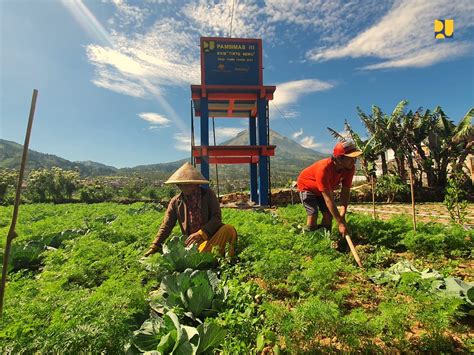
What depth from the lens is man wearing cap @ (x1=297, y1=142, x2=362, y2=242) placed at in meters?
4.09

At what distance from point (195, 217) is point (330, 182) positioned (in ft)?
6.61

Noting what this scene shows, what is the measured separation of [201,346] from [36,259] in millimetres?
4319

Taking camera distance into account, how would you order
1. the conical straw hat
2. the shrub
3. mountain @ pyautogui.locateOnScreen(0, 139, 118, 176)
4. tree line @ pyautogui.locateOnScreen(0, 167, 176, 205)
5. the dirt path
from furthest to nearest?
1. mountain @ pyautogui.locateOnScreen(0, 139, 118, 176)
2. tree line @ pyautogui.locateOnScreen(0, 167, 176, 205)
3. the shrub
4. the dirt path
5. the conical straw hat

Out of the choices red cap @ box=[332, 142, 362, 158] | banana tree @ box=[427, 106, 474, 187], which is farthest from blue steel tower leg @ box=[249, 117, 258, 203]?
red cap @ box=[332, 142, 362, 158]

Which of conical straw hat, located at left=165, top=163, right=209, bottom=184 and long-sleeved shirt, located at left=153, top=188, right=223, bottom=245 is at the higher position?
conical straw hat, located at left=165, top=163, right=209, bottom=184

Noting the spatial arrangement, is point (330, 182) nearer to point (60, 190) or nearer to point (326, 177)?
point (326, 177)

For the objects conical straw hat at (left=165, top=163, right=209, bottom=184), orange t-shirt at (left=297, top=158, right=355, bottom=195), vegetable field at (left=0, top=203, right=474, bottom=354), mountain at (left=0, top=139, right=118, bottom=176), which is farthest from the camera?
mountain at (left=0, top=139, right=118, bottom=176)

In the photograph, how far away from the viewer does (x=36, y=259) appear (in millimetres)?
5012

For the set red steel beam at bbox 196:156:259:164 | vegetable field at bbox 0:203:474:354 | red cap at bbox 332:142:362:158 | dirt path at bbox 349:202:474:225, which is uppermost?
red steel beam at bbox 196:156:259:164

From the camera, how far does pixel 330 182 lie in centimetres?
450

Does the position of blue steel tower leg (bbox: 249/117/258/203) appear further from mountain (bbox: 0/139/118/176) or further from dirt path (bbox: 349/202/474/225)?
mountain (bbox: 0/139/118/176)

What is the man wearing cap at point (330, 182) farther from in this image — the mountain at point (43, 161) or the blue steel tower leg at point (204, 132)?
the mountain at point (43, 161)

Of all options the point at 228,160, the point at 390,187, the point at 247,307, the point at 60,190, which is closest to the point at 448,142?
the point at 390,187

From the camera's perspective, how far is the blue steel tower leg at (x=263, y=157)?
15000 millimetres
